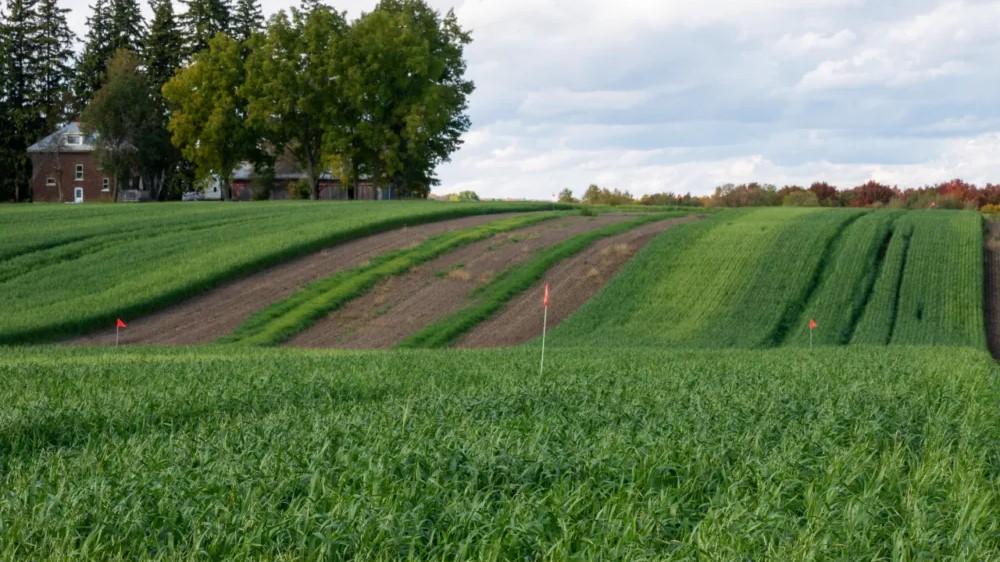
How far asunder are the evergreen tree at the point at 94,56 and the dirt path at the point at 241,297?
172 ft

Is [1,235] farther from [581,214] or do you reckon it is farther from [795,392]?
[795,392]

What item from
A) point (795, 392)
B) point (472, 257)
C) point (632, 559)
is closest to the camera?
point (632, 559)

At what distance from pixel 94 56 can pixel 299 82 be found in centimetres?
2719

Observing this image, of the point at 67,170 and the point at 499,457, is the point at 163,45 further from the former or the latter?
the point at 499,457

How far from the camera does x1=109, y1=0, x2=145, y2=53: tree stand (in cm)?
9731

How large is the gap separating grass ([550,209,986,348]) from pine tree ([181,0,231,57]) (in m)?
53.8

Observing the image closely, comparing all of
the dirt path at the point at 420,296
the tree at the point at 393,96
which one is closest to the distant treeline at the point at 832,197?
the tree at the point at 393,96

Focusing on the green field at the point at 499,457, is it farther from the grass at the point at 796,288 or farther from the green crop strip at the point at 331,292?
the grass at the point at 796,288

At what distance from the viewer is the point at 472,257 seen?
4875 cm

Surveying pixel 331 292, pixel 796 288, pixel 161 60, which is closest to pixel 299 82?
pixel 161 60

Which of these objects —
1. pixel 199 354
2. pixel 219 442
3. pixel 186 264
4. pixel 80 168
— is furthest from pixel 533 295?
pixel 80 168

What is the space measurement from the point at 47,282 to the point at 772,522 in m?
39.7

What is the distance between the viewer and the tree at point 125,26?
9731 centimetres

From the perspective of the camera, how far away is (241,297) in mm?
41906
